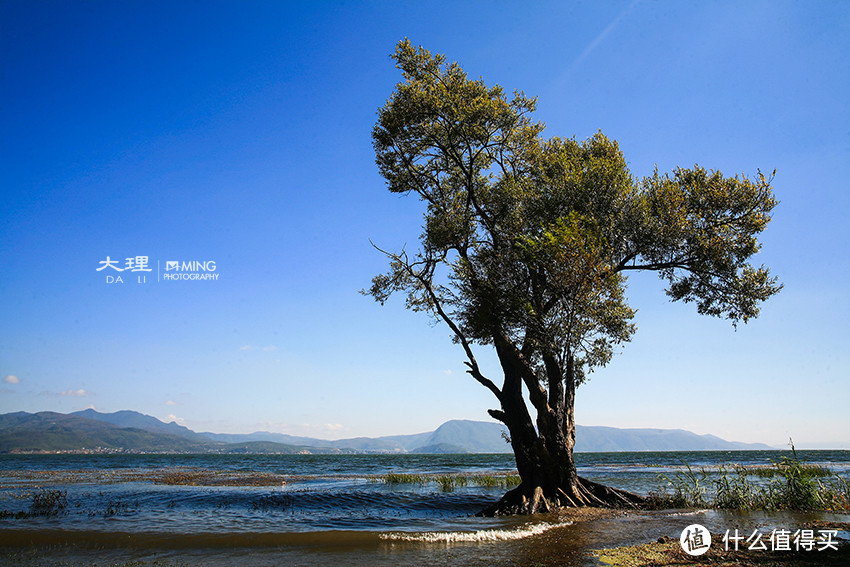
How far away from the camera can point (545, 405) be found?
19469 millimetres

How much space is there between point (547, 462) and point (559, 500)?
149 centimetres

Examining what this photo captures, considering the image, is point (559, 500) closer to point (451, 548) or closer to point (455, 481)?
point (451, 548)

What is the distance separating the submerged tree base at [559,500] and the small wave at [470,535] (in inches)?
134

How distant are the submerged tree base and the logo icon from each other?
19.6 ft

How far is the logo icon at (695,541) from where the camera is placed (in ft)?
34.7

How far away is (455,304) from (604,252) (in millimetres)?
6908

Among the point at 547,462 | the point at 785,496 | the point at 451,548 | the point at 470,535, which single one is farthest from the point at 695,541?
the point at 785,496

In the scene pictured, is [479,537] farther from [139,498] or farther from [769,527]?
[139,498]

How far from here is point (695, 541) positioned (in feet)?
37.6

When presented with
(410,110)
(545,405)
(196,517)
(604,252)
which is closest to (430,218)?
(410,110)

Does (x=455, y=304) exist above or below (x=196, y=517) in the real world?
above

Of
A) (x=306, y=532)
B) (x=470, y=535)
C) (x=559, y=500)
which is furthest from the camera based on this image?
(x=559, y=500)

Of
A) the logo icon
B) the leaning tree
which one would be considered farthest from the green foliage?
the logo icon

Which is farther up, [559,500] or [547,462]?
[547,462]
